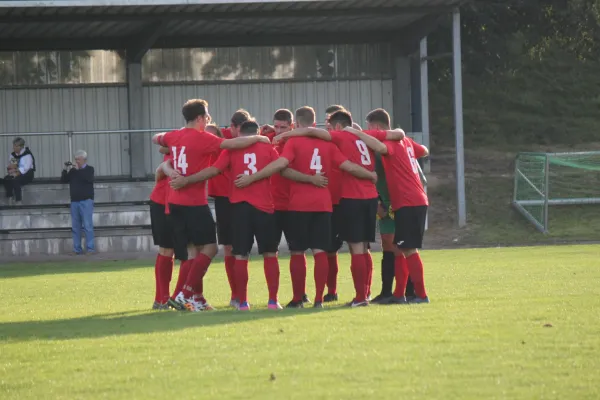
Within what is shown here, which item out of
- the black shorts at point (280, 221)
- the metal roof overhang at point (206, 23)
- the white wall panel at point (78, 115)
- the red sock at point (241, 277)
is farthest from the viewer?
the white wall panel at point (78, 115)

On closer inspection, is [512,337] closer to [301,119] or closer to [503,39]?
[301,119]

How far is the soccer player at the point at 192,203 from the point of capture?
481 inches

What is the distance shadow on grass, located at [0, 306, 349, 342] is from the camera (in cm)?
1025

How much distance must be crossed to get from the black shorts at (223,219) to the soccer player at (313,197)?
36.6 inches

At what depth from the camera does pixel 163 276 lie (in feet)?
42.1

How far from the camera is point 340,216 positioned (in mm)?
12516

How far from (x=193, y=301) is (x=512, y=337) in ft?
13.7

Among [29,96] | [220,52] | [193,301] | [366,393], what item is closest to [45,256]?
[29,96]

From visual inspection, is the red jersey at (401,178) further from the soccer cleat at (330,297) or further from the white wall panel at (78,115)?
the white wall panel at (78,115)

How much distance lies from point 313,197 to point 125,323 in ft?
7.51

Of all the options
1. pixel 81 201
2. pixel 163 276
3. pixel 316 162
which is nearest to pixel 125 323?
pixel 163 276

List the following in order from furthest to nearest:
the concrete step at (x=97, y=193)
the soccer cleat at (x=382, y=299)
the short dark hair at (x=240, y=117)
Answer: the concrete step at (x=97, y=193)
the soccer cleat at (x=382, y=299)
the short dark hair at (x=240, y=117)

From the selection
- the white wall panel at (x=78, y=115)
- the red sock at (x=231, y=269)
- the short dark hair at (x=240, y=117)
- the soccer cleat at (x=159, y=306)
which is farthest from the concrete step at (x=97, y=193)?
the short dark hair at (x=240, y=117)

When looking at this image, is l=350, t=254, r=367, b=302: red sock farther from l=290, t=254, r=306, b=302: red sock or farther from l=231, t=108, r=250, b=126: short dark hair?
l=231, t=108, r=250, b=126: short dark hair
